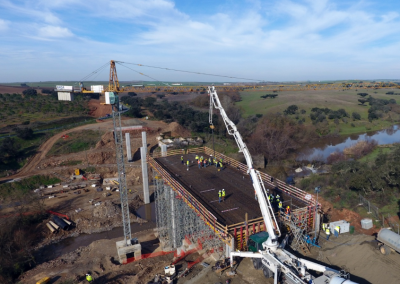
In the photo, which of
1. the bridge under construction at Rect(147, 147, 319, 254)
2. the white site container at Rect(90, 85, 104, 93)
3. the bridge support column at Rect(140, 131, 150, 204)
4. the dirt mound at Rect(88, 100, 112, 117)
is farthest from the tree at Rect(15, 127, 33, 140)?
the bridge under construction at Rect(147, 147, 319, 254)

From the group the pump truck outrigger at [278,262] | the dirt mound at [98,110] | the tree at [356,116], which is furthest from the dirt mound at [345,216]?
the dirt mound at [98,110]

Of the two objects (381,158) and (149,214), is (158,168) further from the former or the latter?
(381,158)

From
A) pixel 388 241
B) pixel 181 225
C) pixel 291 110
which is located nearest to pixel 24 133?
pixel 181 225

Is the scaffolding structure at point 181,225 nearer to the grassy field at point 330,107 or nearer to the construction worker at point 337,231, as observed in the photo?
the construction worker at point 337,231

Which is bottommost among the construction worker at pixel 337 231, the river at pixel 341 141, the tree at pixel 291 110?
the river at pixel 341 141

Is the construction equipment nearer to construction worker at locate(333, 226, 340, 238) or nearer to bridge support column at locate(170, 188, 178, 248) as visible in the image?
construction worker at locate(333, 226, 340, 238)

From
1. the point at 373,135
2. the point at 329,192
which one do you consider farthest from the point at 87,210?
the point at 373,135
